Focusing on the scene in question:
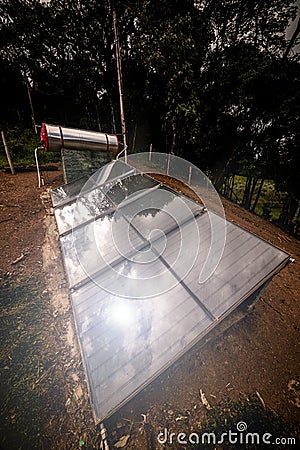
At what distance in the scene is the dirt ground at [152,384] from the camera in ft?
9.15

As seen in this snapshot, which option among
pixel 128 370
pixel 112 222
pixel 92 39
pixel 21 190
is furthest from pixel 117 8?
pixel 128 370

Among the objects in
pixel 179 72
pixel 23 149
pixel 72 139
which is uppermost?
pixel 179 72

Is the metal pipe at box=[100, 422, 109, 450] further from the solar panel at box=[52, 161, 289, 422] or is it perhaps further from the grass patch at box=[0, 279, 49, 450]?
the solar panel at box=[52, 161, 289, 422]

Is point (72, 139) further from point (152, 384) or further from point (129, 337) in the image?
point (152, 384)

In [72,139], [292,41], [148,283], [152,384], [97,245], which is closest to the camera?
[148,283]

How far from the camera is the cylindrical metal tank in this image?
24.8ft

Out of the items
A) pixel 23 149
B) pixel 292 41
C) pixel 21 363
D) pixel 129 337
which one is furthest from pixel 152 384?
pixel 292 41

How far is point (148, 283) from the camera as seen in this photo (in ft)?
10.3

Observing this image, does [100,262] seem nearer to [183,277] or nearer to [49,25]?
[183,277]

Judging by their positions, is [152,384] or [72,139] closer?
[152,384]

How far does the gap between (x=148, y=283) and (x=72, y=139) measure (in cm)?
726

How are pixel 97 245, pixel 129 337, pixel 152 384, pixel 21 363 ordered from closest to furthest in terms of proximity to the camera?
pixel 129 337 → pixel 152 384 → pixel 21 363 → pixel 97 245

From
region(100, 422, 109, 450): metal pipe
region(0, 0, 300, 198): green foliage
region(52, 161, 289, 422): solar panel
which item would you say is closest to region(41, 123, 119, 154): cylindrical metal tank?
region(52, 161, 289, 422): solar panel

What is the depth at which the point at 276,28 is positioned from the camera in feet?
37.2
